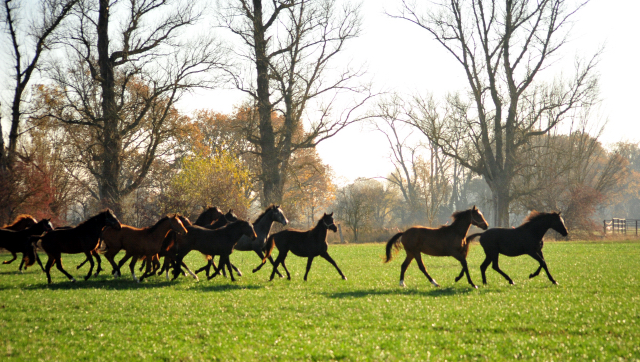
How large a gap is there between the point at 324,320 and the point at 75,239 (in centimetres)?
917

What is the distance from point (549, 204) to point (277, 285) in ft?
124

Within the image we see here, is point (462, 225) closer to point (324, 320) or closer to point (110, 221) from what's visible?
point (324, 320)

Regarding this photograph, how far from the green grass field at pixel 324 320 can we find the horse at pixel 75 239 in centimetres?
78

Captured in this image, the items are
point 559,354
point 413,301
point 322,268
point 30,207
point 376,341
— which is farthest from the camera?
point 30,207

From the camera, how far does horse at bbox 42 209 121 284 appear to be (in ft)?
43.9

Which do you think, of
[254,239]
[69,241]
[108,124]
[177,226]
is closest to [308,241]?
[254,239]

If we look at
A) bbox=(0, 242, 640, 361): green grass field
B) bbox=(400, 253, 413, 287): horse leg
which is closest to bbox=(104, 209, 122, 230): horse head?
bbox=(0, 242, 640, 361): green grass field

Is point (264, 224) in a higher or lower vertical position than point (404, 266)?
higher

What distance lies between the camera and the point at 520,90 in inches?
1380

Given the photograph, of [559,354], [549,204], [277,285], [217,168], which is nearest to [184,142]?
[217,168]

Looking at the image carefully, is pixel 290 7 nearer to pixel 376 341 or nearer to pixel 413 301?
pixel 413 301

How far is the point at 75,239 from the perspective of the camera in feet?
45.1

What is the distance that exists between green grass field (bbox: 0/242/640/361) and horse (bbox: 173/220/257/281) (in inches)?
40.6

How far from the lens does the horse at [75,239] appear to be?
13.4 metres
